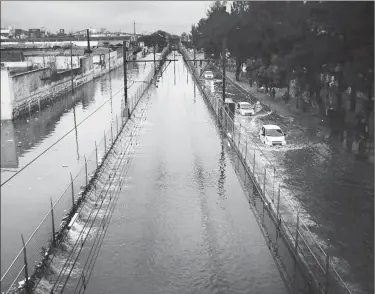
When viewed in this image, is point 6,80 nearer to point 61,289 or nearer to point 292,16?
point 61,289

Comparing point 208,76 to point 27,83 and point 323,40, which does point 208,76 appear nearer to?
point 27,83

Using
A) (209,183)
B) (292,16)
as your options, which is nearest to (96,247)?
(209,183)

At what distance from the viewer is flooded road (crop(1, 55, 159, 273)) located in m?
10.2

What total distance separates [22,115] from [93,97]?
9.66 meters

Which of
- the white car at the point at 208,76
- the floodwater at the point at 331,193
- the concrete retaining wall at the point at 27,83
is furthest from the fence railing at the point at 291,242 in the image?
the white car at the point at 208,76

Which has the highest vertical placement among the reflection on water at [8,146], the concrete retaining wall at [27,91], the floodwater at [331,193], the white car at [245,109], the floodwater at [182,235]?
the concrete retaining wall at [27,91]

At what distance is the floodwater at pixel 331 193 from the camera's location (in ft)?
28.5

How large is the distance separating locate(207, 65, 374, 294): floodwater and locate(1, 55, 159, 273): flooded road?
600cm

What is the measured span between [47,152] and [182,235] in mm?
8470

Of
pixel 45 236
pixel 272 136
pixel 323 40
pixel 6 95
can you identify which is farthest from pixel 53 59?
pixel 323 40

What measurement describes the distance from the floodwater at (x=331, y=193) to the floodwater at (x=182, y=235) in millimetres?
1304

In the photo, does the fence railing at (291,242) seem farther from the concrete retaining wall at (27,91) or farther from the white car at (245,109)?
the concrete retaining wall at (27,91)

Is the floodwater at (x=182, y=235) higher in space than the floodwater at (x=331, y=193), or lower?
lower

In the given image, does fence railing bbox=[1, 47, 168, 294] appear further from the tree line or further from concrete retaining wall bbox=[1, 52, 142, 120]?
concrete retaining wall bbox=[1, 52, 142, 120]
